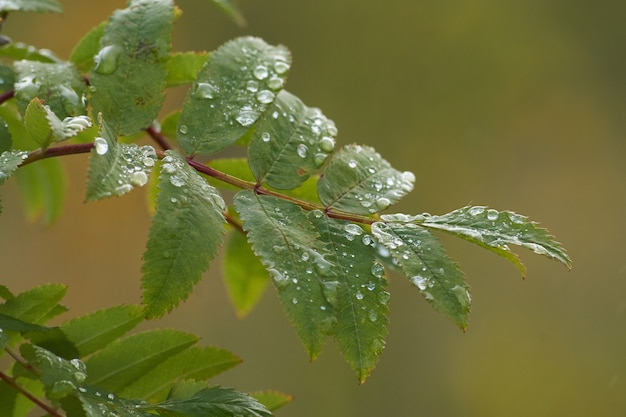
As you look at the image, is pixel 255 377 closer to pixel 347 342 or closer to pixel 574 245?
pixel 574 245

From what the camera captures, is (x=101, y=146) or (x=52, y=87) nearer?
(x=101, y=146)

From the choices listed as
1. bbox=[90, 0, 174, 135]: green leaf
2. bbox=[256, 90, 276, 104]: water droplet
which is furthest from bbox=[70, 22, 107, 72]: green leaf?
bbox=[256, 90, 276, 104]: water droplet

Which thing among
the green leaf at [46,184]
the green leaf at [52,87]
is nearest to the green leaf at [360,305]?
the green leaf at [52,87]

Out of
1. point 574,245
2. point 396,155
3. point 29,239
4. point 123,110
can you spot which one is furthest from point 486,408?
point 123,110

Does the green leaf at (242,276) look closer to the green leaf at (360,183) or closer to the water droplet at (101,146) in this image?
the green leaf at (360,183)

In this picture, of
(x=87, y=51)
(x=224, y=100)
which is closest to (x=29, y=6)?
(x=87, y=51)

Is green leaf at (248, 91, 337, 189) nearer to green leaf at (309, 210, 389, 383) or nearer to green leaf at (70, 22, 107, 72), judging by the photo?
green leaf at (309, 210, 389, 383)

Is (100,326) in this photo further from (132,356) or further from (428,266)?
(428,266)
